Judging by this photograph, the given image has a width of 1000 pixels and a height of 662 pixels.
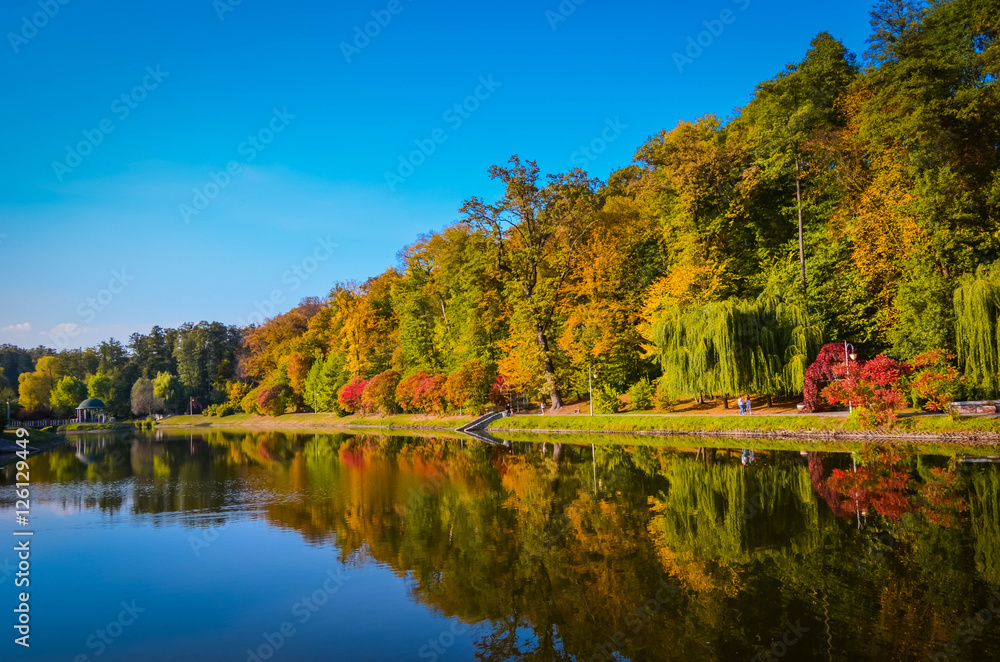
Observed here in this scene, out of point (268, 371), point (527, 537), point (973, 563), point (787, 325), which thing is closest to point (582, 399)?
point (787, 325)

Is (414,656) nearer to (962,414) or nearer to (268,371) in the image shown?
(962,414)

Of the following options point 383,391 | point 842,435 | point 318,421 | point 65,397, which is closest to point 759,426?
point 842,435

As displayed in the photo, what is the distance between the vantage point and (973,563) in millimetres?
10469

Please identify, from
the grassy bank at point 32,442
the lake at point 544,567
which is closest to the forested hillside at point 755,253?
the lake at point 544,567

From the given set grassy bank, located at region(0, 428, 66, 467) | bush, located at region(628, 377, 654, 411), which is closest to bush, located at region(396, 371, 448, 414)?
bush, located at region(628, 377, 654, 411)

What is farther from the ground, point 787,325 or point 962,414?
point 787,325

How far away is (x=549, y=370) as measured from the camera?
146 ft

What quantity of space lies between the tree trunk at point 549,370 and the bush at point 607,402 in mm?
3424

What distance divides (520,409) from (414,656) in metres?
42.6

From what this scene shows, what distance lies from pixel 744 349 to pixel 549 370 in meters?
14.7

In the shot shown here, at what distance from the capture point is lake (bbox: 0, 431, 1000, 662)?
854 cm

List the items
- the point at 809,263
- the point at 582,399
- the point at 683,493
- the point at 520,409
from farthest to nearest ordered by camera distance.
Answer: the point at 520,409 < the point at 582,399 < the point at 809,263 < the point at 683,493

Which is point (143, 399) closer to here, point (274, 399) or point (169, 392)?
point (169, 392)

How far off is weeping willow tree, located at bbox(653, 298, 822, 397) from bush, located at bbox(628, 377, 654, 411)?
555 centimetres
